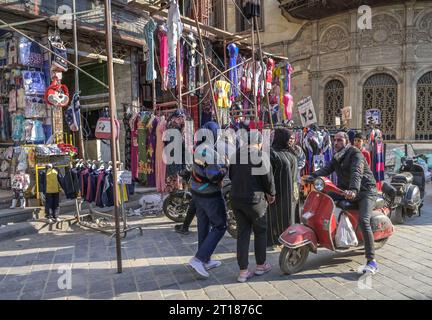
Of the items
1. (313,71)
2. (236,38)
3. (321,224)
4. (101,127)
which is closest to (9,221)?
(101,127)

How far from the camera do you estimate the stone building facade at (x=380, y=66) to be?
1405 cm

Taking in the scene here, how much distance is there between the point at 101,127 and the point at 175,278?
308 cm

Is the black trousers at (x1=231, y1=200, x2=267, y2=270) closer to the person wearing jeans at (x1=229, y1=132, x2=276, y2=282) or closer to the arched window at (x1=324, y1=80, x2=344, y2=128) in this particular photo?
the person wearing jeans at (x1=229, y1=132, x2=276, y2=282)

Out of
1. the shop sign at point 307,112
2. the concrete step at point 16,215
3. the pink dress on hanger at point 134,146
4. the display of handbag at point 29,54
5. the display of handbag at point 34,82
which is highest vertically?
the display of handbag at point 29,54

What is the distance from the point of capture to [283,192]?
16.1ft

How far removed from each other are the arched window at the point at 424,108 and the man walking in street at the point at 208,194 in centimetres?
1304

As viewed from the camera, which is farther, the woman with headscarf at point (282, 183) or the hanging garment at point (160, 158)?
the hanging garment at point (160, 158)

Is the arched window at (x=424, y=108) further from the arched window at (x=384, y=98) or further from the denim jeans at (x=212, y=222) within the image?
the denim jeans at (x=212, y=222)

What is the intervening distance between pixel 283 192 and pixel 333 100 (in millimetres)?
12109

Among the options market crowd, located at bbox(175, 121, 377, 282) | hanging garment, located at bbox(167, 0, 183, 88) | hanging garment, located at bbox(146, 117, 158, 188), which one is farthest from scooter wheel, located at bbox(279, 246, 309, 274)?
hanging garment, located at bbox(167, 0, 183, 88)

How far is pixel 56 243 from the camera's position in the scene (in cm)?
581

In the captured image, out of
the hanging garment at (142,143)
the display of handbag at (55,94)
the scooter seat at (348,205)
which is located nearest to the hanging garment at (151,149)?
the hanging garment at (142,143)

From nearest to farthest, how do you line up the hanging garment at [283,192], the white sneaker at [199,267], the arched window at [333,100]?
the white sneaker at [199,267] < the hanging garment at [283,192] < the arched window at [333,100]
